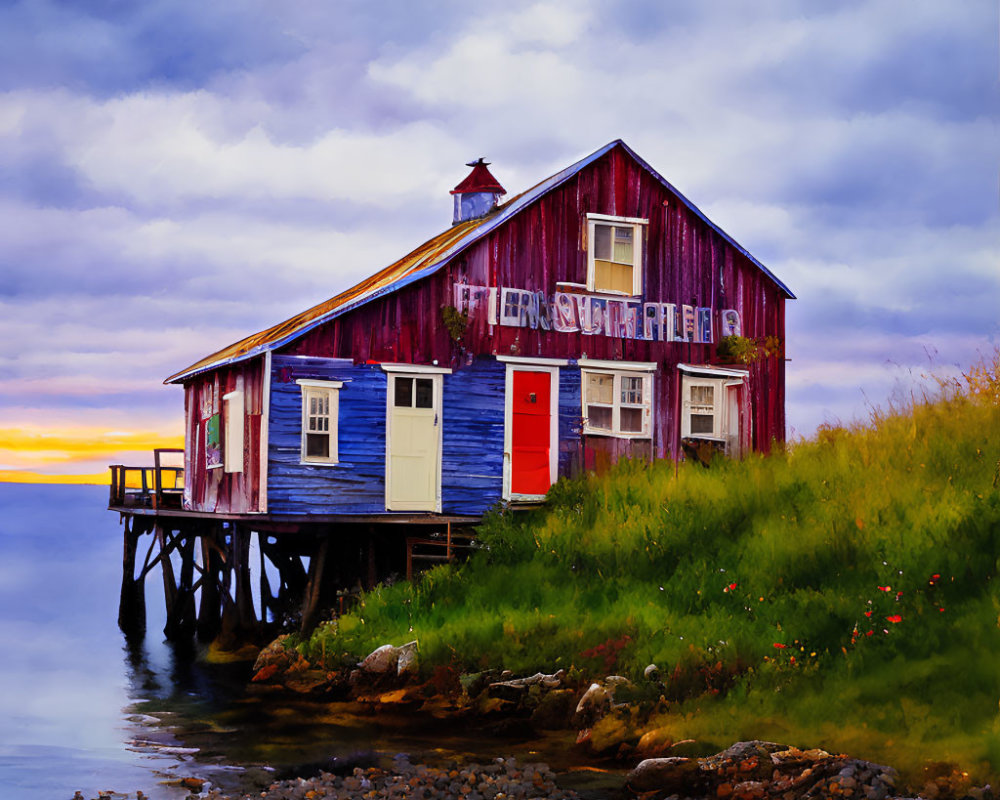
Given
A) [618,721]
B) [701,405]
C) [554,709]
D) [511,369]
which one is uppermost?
[511,369]

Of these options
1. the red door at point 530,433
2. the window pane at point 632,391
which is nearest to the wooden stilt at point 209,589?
the red door at point 530,433

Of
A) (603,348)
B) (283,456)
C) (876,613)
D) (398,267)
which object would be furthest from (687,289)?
(876,613)

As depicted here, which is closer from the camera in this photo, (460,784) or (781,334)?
(460,784)

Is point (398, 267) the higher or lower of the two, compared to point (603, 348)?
higher

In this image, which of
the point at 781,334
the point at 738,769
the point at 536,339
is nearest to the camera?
the point at 738,769

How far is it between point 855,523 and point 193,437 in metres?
15.1

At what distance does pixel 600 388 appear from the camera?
2109 centimetres

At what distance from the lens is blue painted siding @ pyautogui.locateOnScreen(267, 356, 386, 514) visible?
60.8ft

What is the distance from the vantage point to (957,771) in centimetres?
957

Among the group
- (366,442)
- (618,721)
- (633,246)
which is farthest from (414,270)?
(618,721)

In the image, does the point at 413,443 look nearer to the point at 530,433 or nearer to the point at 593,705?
the point at 530,433

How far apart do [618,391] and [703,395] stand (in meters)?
1.88

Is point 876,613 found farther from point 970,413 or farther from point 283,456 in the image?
point 283,456

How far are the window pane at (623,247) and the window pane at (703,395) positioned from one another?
2.76 meters
